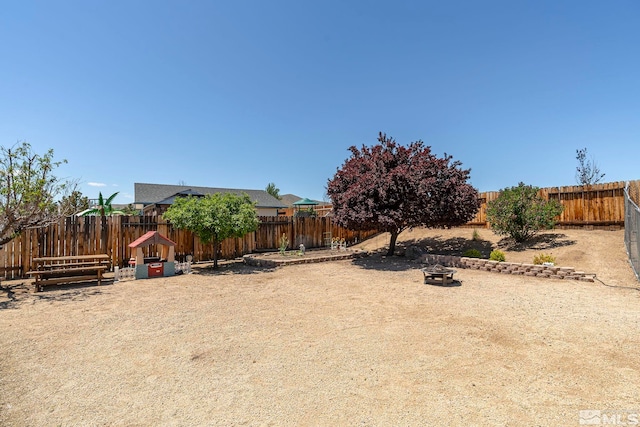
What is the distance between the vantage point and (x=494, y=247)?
13.3 meters

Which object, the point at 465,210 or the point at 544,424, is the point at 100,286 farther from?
the point at 465,210

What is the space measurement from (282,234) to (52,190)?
9.35m

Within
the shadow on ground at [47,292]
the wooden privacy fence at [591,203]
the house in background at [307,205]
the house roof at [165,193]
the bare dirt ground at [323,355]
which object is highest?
the house roof at [165,193]

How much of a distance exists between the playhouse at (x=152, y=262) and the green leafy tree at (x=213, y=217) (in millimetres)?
954

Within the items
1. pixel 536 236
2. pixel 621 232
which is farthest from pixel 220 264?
pixel 621 232

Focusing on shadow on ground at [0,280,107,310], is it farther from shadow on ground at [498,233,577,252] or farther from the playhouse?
shadow on ground at [498,233,577,252]

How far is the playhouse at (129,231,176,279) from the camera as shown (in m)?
10.1

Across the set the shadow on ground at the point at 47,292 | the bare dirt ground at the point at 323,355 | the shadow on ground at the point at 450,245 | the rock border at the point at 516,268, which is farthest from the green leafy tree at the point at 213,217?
the shadow on ground at the point at 450,245

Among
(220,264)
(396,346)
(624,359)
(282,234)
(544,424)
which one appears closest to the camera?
(544,424)

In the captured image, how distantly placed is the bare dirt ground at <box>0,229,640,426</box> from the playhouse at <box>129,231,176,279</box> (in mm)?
1864

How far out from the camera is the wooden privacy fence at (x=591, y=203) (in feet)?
41.5

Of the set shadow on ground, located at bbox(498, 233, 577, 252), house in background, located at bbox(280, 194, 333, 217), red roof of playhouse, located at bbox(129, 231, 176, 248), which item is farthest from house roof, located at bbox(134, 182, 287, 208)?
shadow on ground, located at bbox(498, 233, 577, 252)

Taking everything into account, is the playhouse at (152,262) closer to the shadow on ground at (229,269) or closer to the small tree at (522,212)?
the shadow on ground at (229,269)

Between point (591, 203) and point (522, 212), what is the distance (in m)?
3.65
